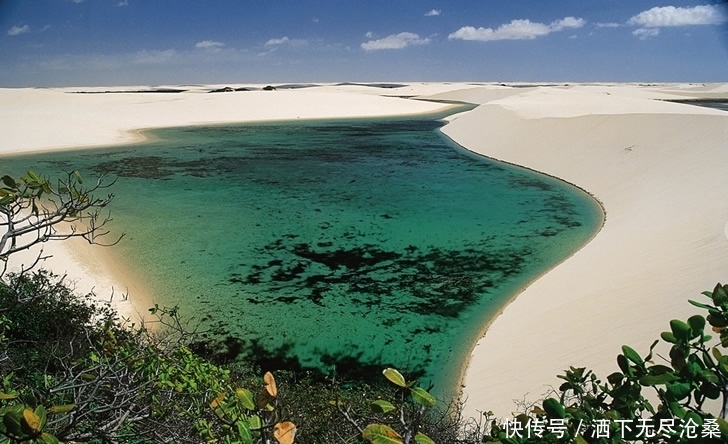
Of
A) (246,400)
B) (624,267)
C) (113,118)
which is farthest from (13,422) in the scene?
(113,118)

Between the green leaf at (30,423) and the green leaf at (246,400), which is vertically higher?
the green leaf at (30,423)

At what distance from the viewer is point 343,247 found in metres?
10.0

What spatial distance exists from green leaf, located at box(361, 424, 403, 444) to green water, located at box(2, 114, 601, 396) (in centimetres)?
438

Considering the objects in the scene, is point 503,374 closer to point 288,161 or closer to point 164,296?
point 164,296

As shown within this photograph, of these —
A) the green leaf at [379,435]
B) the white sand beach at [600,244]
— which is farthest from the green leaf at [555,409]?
the white sand beach at [600,244]

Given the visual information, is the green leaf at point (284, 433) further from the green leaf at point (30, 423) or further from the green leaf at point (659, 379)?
the green leaf at point (659, 379)

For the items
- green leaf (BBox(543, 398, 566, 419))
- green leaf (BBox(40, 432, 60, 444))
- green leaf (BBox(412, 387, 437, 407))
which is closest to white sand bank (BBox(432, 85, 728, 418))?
green leaf (BBox(543, 398, 566, 419))

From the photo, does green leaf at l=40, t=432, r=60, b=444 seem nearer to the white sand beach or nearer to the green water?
the white sand beach

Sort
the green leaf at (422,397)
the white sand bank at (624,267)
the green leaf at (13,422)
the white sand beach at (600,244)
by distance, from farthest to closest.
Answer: the white sand beach at (600,244), the white sand bank at (624,267), the green leaf at (422,397), the green leaf at (13,422)

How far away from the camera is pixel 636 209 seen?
11789 millimetres

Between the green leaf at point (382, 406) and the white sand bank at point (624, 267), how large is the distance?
3.95 m

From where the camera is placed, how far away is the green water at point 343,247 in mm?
6453

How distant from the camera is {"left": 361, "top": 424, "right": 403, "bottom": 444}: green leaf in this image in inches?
49.5

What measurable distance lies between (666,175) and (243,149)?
19359 millimetres
